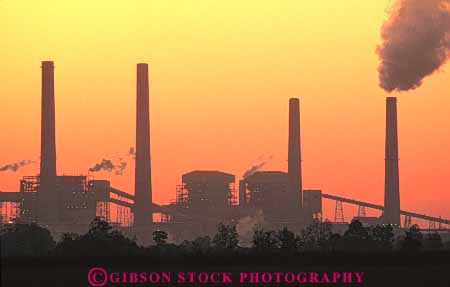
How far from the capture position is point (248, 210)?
190 m

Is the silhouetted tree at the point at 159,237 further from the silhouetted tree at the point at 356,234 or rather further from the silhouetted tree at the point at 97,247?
the silhouetted tree at the point at 356,234

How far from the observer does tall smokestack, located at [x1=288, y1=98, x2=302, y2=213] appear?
17262 centimetres

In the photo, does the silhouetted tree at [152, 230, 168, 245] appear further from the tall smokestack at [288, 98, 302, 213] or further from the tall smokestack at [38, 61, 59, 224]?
the tall smokestack at [288, 98, 302, 213]

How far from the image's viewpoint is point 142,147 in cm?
16250

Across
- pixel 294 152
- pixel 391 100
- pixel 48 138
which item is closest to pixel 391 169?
pixel 391 100

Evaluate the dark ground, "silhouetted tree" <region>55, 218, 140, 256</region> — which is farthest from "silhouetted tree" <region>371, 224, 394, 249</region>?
the dark ground

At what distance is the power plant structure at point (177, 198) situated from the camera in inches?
6314

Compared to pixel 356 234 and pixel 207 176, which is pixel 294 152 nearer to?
pixel 207 176

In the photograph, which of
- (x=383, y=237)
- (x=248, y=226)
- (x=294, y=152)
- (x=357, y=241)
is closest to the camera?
(x=357, y=241)

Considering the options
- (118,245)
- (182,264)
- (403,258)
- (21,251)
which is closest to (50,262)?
(182,264)

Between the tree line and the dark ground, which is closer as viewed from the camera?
the dark ground

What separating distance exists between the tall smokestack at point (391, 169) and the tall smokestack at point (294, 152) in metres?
13.9

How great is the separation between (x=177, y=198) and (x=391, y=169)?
1854 inches

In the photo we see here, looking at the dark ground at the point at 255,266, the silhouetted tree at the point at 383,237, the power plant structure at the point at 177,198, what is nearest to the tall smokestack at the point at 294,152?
the power plant structure at the point at 177,198
